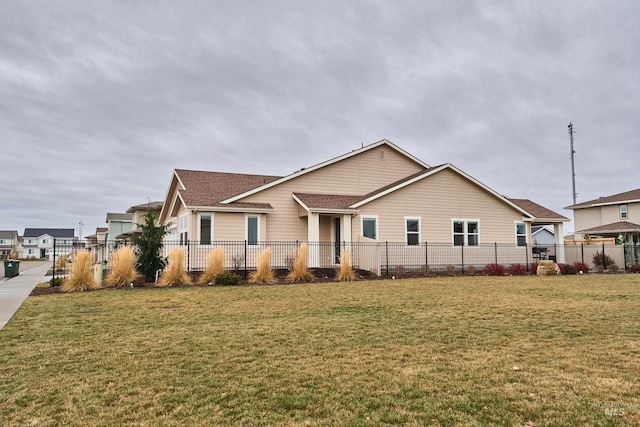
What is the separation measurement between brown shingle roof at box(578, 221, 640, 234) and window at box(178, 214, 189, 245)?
34438mm

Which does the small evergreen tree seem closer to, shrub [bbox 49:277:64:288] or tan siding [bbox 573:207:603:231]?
shrub [bbox 49:277:64:288]

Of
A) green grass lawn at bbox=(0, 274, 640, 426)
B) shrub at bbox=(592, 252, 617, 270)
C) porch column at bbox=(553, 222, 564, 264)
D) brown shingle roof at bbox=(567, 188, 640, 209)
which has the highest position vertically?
brown shingle roof at bbox=(567, 188, 640, 209)

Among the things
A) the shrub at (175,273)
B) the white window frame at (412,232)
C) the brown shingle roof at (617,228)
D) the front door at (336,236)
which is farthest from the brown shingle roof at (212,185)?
the brown shingle roof at (617,228)

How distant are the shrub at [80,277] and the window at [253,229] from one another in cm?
722

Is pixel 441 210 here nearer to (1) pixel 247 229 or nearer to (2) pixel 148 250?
(1) pixel 247 229

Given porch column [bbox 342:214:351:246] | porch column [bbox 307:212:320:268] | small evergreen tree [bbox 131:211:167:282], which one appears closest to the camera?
small evergreen tree [bbox 131:211:167:282]

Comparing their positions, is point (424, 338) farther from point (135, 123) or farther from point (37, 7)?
point (135, 123)

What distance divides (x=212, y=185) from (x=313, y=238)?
245 inches

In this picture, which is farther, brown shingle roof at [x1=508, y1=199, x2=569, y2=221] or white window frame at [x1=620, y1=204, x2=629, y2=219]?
white window frame at [x1=620, y1=204, x2=629, y2=219]

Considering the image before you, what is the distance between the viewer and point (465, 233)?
21.9 m

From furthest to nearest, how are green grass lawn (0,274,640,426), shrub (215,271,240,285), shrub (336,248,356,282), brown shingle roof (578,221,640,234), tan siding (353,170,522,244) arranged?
brown shingle roof (578,221,640,234), tan siding (353,170,522,244), shrub (336,248,356,282), shrub (215,271,240,285), green grass lawn (0,274,640,426)

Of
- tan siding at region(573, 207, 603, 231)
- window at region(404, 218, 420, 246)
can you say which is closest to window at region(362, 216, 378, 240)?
window at region(404, 218, 420, 246)

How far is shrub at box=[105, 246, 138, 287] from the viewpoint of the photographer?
14633 mm

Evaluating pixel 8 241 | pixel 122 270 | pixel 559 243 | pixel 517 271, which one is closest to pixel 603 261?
pixel 559 243
